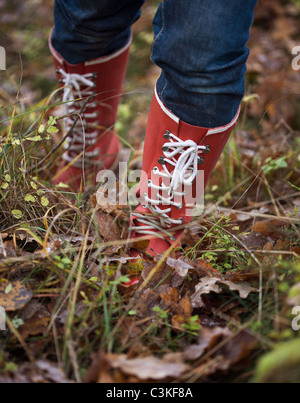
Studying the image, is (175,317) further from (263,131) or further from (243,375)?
(263,131)

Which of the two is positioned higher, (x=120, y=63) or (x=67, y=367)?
(x=120, y=63)

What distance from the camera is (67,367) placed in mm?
930

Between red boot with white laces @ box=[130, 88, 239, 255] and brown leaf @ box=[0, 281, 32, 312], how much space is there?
1.54 feet

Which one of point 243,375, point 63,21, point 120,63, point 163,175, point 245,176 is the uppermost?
point 63,21

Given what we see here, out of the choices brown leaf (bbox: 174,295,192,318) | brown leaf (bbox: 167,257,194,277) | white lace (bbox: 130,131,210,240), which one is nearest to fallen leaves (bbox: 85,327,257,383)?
brown leaf (bbox: 174,295,192,318)

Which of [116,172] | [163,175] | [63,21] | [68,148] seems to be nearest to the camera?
[163,175]

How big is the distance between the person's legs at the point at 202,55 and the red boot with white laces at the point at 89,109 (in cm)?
51

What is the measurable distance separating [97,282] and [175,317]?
272 mm

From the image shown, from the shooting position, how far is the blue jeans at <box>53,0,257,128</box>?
3.49 ft

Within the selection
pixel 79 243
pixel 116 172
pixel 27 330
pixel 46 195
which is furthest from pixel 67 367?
pixel 116 172

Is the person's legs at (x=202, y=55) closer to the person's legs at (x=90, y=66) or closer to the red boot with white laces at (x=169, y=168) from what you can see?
the red boot with white laces at (x=169, y=168)

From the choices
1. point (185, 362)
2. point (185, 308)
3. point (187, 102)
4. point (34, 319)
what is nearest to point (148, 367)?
point (185, 362)

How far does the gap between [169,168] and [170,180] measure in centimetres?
5

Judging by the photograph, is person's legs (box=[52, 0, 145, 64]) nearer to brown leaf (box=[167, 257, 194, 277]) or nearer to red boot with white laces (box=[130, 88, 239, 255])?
red boot with white laces (box=[130, 88, 239, 255])
